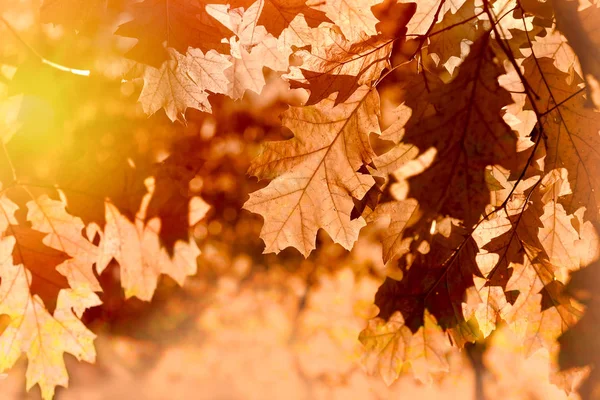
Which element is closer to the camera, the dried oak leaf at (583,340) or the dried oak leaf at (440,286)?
the dried oak leaf at (440,286)

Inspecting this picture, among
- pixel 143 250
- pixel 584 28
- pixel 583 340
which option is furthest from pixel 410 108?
pixel 143 250

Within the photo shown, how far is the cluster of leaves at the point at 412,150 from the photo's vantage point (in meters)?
1.12

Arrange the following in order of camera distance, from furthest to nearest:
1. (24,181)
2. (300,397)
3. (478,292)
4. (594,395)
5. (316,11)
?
(300,397)
(594,395)
(24,181)
(478,292)
(316,11)

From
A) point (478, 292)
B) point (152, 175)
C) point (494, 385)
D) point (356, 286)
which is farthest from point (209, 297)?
point (478, 292)

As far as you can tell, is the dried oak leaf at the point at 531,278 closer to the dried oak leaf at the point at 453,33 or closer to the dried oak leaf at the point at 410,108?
the dried oak leaf at the point at 410,108

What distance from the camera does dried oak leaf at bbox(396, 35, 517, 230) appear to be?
3.45 feet

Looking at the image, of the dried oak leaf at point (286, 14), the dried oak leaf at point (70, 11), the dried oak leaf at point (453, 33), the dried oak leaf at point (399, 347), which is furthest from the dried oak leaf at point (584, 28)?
the dried oak leaf at point (70, 11)

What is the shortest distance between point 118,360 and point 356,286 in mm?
5283

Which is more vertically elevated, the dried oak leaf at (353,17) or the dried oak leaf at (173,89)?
the dried oak leaf at (353,17)

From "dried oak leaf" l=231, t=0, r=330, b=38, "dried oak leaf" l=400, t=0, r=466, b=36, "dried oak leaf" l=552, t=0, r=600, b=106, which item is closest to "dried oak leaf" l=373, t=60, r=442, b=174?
"dried oak leaf" l=400, t=0, r=466, b=36

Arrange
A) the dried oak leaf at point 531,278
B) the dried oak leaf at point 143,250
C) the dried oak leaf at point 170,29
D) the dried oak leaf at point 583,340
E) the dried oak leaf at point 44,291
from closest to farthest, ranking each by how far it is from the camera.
A: 1. the dried oak leaf at point 170,29
2. the dried oak leaf at point 531,278
3. the dried oak leaf at point 583,340
4. the dried oak leaf at point 44,291
5. the dried oak leaf at point 143,250

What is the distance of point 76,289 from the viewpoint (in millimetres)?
1749

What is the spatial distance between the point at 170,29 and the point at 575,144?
1.01 metres

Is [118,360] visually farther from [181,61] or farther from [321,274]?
[181,61]
